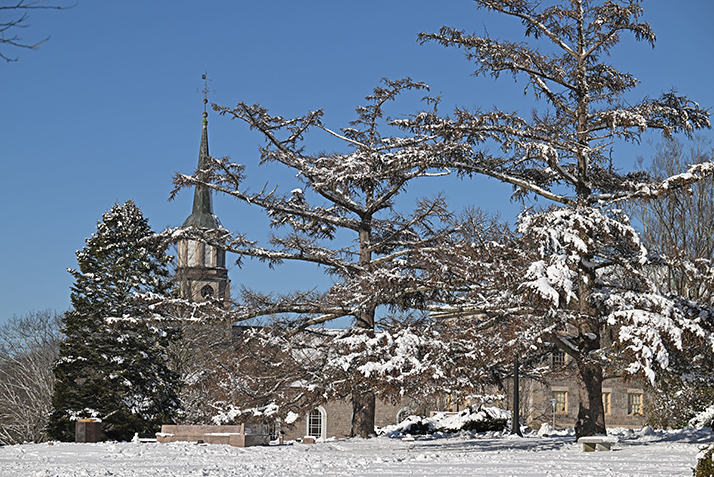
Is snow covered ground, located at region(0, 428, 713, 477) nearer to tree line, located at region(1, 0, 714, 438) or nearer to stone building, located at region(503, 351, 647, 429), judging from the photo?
tree line, located at region(1, 0, 714, 438)

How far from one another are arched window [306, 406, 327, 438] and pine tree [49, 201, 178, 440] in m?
11.3

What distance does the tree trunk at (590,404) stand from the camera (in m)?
13.6

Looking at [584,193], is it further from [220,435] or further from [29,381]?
[29,381]

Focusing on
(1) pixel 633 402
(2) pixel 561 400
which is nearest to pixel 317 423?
(2) pixel 561 400

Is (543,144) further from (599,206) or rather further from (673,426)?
(673,426)

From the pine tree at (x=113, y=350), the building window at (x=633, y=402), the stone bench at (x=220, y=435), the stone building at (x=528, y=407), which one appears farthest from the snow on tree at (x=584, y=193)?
the building window at (x=633, y=402)

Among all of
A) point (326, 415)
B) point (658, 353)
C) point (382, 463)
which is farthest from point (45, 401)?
point (658, 353)

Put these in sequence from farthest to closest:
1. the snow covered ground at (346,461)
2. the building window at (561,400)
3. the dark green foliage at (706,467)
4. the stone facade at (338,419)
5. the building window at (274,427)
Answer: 1. the building window at (561,400)
2. the stone facade at (338,419)
3. the building window at (274,427)
4. the snow covered ground at (346,461)
5. the dark green foliage at (706,467)

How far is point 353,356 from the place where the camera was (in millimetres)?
12688

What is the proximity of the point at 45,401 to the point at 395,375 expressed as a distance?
24085mm

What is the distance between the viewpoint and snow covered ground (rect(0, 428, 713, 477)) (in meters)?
8.48

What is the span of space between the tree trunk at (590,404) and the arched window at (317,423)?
948 inches

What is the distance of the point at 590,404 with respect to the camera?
45.0 feet

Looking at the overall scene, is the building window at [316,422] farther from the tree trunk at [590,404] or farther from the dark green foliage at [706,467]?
the dark green foliage at [706,467]
